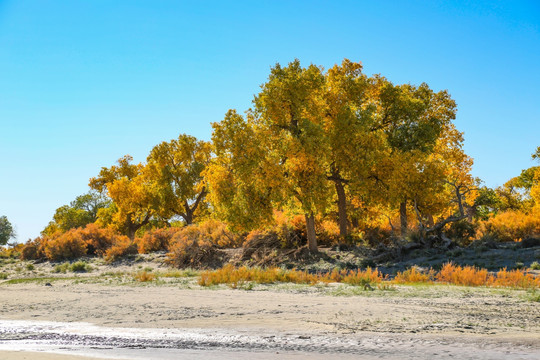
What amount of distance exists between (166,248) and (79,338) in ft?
84.0

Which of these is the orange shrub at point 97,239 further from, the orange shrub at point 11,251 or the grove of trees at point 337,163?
the grove of trees at point 337,163

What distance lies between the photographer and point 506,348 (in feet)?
20.1

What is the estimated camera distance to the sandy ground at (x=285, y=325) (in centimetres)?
633

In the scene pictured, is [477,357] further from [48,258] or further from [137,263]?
[48,258]

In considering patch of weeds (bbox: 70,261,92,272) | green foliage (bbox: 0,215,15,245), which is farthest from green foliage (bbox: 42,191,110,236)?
patch of weeds (bbox: 70,261,92,272)

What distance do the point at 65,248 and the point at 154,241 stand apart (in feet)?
20.7

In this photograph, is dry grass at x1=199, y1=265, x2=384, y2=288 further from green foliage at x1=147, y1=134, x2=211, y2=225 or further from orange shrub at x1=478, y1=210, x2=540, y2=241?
green foliage at x1=147, y1=134, x2=211, y2=225

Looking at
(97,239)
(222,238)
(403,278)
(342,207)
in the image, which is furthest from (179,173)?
(403,278)

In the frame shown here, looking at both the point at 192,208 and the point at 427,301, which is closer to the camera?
the point at 427,301

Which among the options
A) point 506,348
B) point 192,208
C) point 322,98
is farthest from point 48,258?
point 506,348

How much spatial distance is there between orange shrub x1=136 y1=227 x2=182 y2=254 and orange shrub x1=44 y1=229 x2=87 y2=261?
4039mm

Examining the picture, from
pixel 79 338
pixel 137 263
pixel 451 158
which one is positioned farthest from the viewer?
pixel 451 158

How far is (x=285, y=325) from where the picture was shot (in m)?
7.99

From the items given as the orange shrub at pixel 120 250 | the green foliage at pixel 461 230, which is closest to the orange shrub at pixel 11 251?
the orange shrub at pixel 120 250
